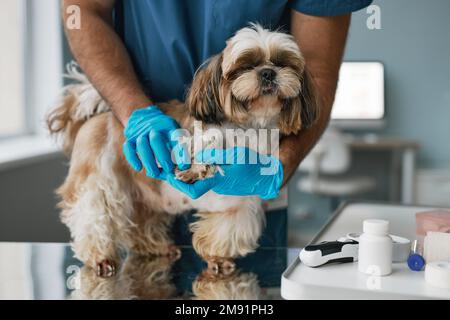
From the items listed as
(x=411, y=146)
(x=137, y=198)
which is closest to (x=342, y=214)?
(x=411, y=146)

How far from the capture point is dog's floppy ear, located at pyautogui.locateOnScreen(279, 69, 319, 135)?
106 centimetres

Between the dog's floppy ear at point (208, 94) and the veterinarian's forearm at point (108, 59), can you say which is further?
the veterinarian's forearm at point (108, 59)

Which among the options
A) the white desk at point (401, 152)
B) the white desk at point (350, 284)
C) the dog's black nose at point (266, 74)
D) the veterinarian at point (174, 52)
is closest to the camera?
the white desk at point (350, 284)

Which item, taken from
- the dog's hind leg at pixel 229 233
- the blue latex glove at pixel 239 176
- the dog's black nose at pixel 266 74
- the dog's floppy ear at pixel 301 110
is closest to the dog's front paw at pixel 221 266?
the dog's hind leg at pixel 229 233

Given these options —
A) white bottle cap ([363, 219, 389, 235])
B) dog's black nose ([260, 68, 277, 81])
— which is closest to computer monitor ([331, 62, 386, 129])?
dog's black nose ([260, 68, 277, 81])

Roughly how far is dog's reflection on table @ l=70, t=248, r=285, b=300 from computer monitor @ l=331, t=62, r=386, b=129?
0.31 m

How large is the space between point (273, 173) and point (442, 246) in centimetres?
32

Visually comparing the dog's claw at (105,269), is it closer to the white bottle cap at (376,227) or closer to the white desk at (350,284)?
the white desk at (350,284)

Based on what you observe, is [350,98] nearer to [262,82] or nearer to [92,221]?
[262,82]

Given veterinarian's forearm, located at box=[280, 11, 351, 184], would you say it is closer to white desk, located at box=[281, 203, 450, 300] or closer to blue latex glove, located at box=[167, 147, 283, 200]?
blue latex glove, located at box=[167, 147, 283, 200]

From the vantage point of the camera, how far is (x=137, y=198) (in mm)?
1214

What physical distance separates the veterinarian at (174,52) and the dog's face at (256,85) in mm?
43

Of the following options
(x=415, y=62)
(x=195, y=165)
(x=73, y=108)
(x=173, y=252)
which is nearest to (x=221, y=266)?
(x=173, y=252)

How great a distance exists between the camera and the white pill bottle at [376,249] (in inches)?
36.5
